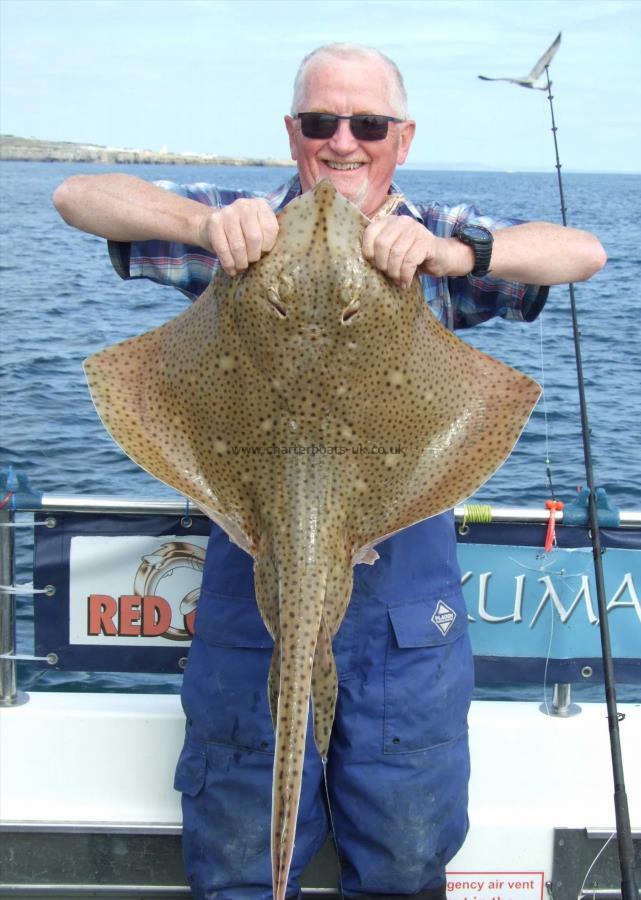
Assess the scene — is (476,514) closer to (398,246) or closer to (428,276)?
(428,276)

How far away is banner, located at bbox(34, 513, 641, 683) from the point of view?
13.1ft

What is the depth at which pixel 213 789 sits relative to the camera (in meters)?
3.32

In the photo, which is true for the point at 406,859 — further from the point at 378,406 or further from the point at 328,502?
the point at 378,406

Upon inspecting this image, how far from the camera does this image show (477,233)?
3.02 meters

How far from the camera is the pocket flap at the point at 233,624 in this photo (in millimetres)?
3242

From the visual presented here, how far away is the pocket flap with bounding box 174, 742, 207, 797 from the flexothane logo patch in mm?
877

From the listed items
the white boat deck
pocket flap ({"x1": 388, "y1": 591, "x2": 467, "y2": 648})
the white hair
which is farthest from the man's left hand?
the white boat deck

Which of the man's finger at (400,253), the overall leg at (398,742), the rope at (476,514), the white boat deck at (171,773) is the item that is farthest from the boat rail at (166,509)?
the man's finger at (400,253)

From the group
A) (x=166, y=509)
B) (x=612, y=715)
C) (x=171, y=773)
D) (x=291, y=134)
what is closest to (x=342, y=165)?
(x=291, y=134)

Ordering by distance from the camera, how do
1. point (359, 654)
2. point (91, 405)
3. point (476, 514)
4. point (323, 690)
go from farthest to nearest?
point (91, 405), point (476, 514), point (359, 654), point (323, 690)

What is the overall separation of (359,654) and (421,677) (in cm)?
22

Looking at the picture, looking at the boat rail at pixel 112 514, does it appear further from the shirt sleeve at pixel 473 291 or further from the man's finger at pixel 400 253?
the man's finger at pixel 400 253

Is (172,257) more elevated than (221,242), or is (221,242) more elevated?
Result: (172,257)

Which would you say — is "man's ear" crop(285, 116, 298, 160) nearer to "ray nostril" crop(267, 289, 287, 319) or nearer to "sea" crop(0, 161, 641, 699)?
"ray nostril" crop(267, 289, 287, 319)
